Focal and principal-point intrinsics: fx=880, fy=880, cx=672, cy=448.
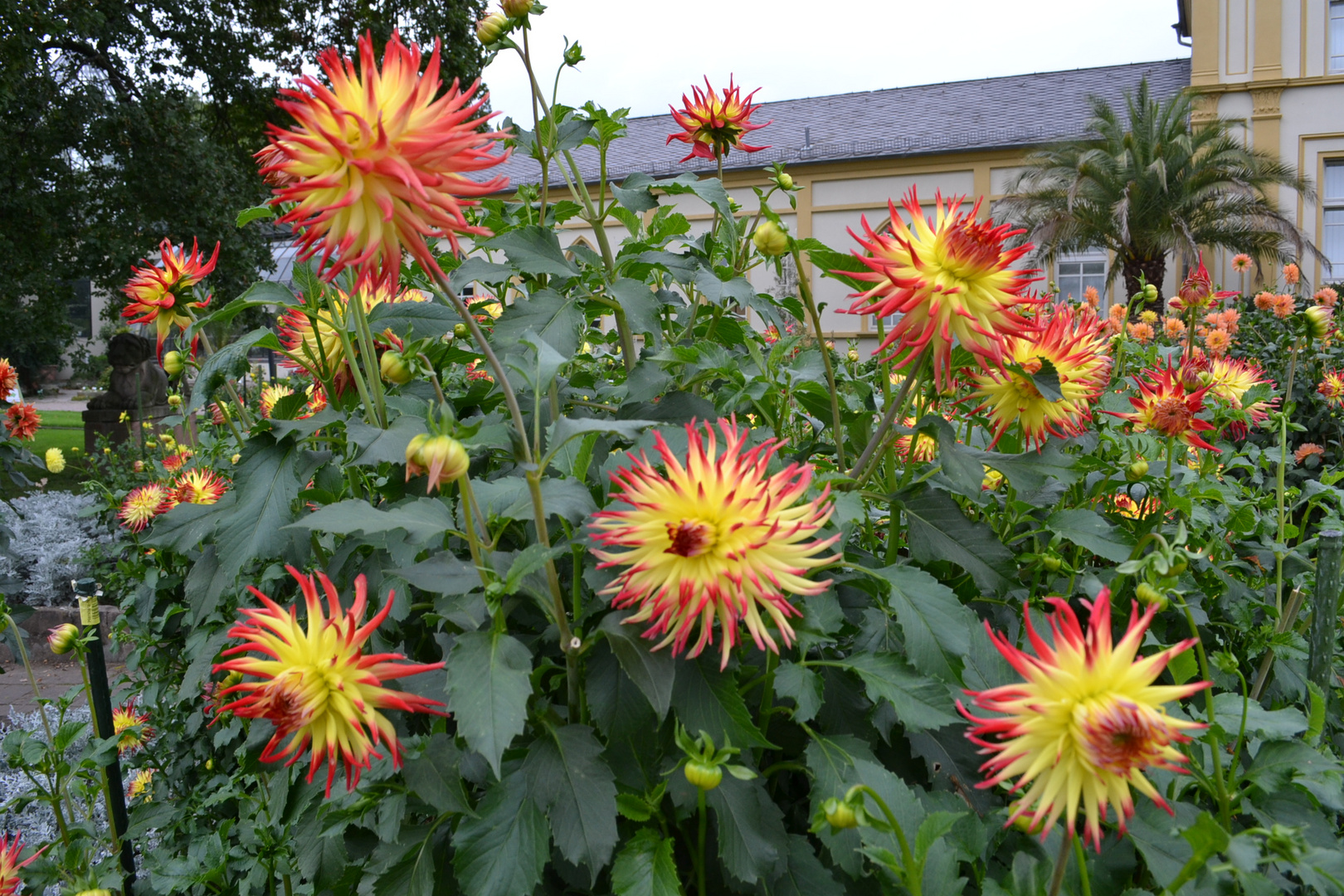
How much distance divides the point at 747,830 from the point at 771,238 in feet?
2.28

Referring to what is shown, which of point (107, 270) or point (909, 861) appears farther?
point (107, 270)

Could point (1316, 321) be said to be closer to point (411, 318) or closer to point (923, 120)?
point (411, 318)

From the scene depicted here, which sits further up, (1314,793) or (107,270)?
(107,270)

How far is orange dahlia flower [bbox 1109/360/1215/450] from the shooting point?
3.90ft

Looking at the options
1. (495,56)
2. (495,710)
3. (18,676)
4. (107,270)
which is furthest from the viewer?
(107,270)

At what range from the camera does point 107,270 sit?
36.9ft

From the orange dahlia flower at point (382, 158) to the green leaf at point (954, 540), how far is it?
59cm

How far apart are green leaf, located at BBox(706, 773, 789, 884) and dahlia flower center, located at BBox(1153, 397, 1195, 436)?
78cm

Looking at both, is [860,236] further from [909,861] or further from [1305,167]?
[1305,167]

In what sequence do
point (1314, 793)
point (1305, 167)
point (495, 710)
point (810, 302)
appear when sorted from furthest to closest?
point (1305, 167), point (810, 302), point (1314, 793), point (495, 710)

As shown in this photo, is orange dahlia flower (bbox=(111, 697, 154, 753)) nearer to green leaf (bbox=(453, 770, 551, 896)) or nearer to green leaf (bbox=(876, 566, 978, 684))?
green leaf (bbox=(453, 770, 551, 896))

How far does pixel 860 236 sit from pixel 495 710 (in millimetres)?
619

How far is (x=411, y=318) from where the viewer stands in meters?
1.13

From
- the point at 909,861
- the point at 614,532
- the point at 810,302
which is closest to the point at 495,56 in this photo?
the point at 810,302
